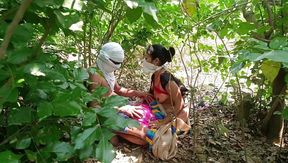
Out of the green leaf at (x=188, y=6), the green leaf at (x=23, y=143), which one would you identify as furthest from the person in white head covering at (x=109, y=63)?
the green leaf at (x=23, y=143)

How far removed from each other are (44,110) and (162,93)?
2.07 meters

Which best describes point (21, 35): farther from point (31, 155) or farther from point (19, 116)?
point (31, 155)

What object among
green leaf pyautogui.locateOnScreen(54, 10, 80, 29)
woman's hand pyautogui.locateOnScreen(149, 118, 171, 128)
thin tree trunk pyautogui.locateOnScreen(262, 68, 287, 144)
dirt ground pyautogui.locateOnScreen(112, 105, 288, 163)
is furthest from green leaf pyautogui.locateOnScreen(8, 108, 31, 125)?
thin tree trunk pyautogui.locateOnScreen(262, 68, 287, 144)

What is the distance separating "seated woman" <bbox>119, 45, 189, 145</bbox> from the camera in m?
3.42

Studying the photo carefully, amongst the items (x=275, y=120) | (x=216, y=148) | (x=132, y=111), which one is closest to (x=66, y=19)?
(x=132, y=111)

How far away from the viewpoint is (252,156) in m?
3.51

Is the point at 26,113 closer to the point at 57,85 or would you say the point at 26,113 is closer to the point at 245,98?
the point at 57,85

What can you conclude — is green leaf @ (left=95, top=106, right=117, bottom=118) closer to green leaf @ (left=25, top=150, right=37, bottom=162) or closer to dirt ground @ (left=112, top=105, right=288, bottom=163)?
green leaf @ (left=25, top=150, right=37, bottom=162)

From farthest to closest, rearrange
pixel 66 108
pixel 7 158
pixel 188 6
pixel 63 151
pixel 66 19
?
pixel 188 6 < pixel 63 151 < pixel 66 108 < pixel 7 158 < pixel 66 19

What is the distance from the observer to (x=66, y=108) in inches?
59.6

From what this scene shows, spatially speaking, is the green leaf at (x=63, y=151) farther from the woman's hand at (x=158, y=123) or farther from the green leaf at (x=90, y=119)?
the woman's hand at (x=158, y=123)

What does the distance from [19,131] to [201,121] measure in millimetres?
2681

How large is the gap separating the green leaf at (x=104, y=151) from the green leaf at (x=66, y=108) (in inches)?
6.6

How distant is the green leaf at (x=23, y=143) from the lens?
1.70 meters
